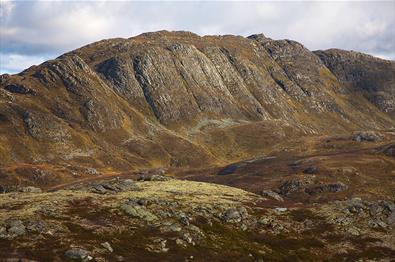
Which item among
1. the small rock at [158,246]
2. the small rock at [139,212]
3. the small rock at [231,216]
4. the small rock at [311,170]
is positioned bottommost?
the small rock at [158,246]

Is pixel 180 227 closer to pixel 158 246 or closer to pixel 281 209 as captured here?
pixel 158 246

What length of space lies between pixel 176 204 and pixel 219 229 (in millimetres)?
10799

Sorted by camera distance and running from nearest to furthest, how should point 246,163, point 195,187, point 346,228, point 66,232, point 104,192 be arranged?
1. point 66,232
2. point 346,228
3. point 104,192
4. point 195,187
5. point 246,163

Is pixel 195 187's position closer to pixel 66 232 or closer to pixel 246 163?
pixel 66 232

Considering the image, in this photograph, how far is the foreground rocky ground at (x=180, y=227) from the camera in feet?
198

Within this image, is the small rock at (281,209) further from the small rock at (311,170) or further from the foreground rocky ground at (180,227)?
the small rock at (311,170)

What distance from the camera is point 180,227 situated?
70.4m

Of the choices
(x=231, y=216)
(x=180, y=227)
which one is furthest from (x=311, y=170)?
(x=180, y=227)

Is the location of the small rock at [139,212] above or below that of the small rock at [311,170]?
below

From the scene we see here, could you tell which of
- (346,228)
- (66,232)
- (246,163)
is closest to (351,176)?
(246,163)

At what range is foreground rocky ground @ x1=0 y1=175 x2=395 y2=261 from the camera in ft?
198

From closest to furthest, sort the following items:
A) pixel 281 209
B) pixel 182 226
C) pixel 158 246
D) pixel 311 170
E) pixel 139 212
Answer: pixel 158 246, pixel 182 226, pixel 139 212, pixel 281 209, pixel 311 170

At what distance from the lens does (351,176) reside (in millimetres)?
142000

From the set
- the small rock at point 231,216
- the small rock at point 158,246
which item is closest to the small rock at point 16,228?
the small rock at point 158,246
